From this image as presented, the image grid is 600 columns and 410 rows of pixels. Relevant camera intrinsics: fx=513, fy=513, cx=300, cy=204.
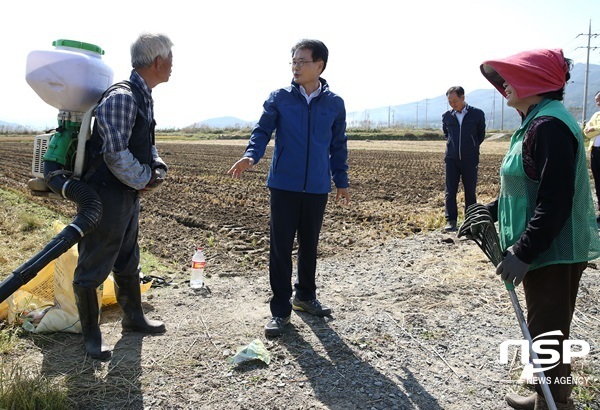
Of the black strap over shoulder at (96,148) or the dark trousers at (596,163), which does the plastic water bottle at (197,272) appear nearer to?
the black strap over shoulder at (96,148)

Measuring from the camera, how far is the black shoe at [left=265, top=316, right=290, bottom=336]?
3.55 m

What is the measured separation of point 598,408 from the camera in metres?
2.74

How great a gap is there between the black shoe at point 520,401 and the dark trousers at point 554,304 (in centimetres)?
18

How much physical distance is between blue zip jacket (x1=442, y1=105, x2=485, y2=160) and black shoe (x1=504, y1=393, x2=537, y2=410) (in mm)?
4833

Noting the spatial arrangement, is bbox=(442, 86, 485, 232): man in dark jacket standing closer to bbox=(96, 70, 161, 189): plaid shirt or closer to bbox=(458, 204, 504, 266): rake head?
bbox=(458, 204, 504, 266): rake head

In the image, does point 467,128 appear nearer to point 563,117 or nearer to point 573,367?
point 573,367

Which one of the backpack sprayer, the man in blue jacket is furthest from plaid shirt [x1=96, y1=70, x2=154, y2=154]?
the man in blue jacket

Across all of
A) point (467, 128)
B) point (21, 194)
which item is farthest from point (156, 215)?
point (467, 128)

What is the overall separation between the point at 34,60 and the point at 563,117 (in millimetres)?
2828

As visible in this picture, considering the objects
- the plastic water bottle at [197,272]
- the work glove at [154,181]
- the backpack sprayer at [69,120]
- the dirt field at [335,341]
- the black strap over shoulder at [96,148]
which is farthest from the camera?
the plastic water bottle at [197,272]

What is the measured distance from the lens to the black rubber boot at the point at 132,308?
3629 millimetres

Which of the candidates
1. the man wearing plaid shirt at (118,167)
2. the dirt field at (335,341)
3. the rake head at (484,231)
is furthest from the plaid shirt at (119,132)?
the rake head at (484,231)

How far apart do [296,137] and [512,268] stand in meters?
1.79

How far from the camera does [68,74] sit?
2.99 m
